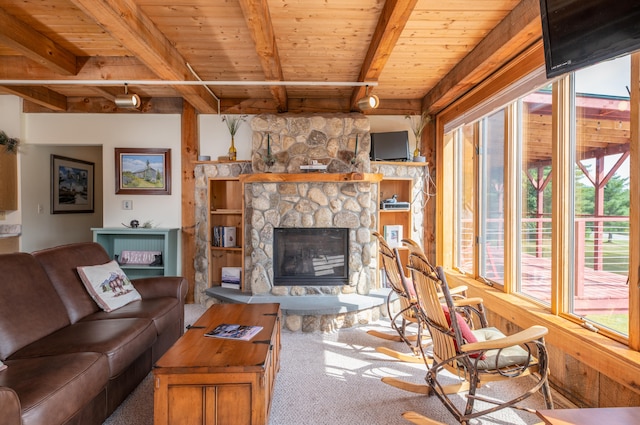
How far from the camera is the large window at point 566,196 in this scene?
2.08m

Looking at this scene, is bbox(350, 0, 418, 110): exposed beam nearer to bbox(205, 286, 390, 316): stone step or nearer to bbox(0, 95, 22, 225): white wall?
bbox(205, 286, 390, 316): stone step

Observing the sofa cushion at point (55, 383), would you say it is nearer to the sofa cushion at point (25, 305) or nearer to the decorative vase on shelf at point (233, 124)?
the sofa cushion at point (25, 305)

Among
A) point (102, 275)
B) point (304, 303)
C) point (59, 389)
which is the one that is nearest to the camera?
point (59, 389)

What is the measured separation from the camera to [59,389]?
1.47m

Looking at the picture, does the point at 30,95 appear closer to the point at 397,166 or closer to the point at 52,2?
the point at 52,2

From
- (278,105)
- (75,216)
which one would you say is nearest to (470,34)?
(278,105)

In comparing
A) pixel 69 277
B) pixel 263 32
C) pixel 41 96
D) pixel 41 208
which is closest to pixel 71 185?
pixel 41 208

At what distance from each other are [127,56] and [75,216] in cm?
311

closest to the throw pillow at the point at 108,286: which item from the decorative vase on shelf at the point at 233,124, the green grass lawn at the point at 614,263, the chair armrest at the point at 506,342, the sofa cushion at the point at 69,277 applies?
the sofa cushion at the point at 69,277

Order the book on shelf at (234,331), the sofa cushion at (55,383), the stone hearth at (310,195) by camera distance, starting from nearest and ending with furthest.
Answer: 1. the sofa cushion at (55,383)
2. the book on shelf at (234,331)
3. the stone hearth at (310,195)

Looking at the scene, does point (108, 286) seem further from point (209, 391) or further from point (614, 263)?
point (614, 263)

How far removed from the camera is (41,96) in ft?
13.3

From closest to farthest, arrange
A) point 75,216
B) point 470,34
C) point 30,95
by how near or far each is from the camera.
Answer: point 470,34 → point 30,95 → point 75,216

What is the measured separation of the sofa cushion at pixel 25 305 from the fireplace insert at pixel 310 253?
6.93 ft
